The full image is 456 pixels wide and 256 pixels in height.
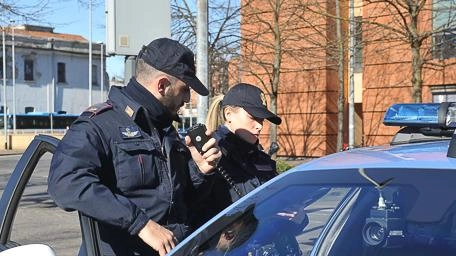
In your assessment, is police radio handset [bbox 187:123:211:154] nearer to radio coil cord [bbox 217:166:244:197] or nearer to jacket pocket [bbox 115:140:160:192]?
jacket pocket [bbox 115:140:160:192]

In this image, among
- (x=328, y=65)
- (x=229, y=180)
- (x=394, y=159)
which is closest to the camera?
(x=394, y=159)

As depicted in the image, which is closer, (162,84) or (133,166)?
(133,166)

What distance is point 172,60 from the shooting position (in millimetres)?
2812

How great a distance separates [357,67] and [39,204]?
16024 millimetres

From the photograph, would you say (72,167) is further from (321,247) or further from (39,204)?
(39,204)

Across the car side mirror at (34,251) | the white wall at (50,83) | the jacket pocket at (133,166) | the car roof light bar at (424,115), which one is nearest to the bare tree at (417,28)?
the car roof light bar at (424,115)

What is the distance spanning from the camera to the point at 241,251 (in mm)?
2330

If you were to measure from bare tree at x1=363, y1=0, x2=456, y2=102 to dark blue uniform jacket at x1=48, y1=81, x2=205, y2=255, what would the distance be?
32.4 ft

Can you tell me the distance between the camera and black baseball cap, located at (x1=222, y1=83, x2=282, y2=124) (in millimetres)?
3670

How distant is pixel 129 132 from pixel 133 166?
149 mm

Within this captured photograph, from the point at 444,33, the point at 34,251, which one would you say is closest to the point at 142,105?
the point at 34,251

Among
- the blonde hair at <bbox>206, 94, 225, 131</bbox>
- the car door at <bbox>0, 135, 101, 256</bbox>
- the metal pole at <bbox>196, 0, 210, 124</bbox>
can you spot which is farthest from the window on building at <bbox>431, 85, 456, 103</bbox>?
the car door at <bbox>0, 135, 101, 256</bbox>

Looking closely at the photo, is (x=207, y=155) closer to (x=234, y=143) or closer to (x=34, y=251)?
(x=234, y=143)

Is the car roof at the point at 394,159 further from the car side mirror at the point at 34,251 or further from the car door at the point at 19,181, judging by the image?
the car door at the point at 19,181
